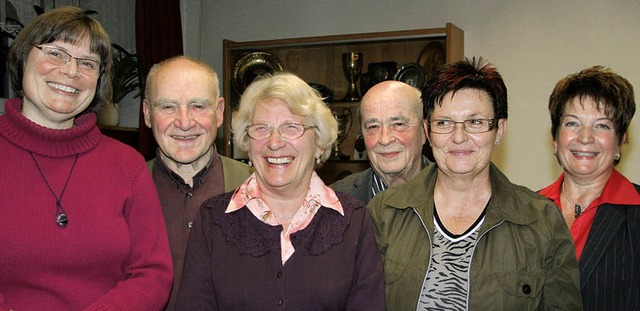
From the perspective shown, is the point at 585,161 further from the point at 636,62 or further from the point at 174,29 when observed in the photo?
the point at 174,29

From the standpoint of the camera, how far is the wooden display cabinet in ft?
13.4

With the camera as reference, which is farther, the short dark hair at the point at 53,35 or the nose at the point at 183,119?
the nose at the point at 183,119

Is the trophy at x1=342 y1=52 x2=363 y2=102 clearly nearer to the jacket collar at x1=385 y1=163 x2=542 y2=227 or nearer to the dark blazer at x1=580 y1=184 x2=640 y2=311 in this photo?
the jacket collar at x1=385 y1=163 x2=542 y2=227

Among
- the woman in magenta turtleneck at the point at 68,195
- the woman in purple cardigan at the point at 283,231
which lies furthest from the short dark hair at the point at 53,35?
the woman in purple cardigan at the point at 283,231

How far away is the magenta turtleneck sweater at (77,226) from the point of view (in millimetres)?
1598

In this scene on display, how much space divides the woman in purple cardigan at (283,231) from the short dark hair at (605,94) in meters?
0.91

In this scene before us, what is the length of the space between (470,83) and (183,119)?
1.04 meters

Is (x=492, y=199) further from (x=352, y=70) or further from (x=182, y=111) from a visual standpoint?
(x=352, y=70)

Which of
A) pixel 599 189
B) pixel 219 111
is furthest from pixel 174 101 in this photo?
pixel 599 189

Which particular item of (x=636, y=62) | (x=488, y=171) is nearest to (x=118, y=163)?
(x=488, y=171)

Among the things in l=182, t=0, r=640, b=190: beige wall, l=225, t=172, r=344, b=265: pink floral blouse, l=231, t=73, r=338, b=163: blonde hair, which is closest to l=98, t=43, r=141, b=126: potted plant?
l=182, t=0, r=640, b=190: beige wall

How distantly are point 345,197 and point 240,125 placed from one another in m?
0.44

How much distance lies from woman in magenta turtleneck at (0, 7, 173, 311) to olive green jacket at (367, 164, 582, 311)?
0.75 metres

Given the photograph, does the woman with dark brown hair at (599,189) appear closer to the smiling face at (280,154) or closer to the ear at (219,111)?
the smiling face at (280,154)
